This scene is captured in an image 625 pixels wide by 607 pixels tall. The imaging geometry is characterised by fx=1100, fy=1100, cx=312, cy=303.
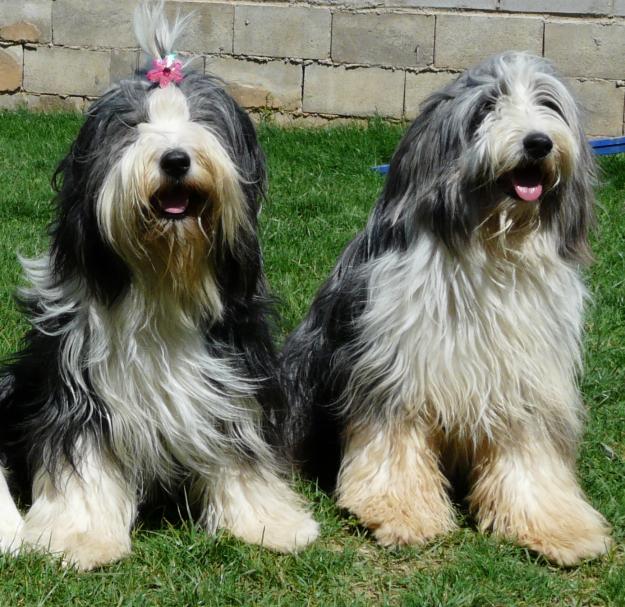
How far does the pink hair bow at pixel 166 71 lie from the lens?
3.16 m

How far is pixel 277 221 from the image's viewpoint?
6543 mm

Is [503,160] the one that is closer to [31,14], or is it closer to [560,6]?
[560,6]

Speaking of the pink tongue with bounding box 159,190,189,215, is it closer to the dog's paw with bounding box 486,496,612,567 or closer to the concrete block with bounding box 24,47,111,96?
the dog's paw with bounding box 486,496,612,567

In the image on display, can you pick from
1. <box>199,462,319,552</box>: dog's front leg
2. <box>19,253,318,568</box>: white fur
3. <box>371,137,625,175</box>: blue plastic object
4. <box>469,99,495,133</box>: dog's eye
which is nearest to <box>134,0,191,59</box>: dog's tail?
<box>19,253,318,568</box>: white fur

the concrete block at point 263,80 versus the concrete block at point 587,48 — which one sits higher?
the concrete block at point 587,48

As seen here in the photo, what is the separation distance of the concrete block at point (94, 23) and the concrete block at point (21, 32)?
19 centimetres

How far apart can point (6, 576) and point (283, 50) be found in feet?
20.3

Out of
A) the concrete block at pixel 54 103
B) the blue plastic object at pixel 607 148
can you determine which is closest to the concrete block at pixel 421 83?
the blue plastic object at pixel 607 148

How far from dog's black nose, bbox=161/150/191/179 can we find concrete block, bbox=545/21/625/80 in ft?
18.7

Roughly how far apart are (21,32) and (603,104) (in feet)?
15.8

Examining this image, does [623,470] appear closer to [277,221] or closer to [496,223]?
[496,223]

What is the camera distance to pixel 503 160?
3258 mm

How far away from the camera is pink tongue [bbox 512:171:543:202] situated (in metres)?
3.29

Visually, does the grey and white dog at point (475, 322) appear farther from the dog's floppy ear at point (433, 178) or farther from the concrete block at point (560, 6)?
the concrete block at point (560, 6)
